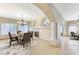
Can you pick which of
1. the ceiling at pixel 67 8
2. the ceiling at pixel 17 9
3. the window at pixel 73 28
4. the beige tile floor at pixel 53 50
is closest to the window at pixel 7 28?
the ceiling at pixel 17 9

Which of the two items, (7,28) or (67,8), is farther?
(7,28)

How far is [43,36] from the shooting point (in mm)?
10328

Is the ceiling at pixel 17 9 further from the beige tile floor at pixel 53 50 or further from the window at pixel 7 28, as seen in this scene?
the beige tile floor at pixel 53 50

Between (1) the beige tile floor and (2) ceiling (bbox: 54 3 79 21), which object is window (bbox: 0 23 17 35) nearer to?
(1) the beige tile floor

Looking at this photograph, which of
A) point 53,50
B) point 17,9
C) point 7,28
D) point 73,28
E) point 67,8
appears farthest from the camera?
point 73,28

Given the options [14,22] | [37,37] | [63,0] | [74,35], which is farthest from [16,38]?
[74,35]

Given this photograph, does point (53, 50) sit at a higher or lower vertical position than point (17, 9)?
lower

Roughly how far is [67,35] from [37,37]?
3.63m

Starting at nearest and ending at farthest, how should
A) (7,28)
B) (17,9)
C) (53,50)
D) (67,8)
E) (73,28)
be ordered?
(53,50)
(67,8)
(17,9)
(7,28)
(73,28)

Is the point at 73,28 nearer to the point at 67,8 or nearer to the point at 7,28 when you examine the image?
the point at 67,8

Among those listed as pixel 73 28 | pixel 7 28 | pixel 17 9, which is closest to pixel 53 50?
pixel 17 9

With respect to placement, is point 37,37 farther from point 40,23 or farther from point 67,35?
point 67,35

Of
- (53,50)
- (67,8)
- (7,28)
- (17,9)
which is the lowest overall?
(53,50)

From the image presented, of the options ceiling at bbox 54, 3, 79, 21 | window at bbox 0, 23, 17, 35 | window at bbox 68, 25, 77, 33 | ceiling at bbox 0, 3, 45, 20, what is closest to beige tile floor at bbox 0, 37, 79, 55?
window at bbox 0, 23, 17, 35
